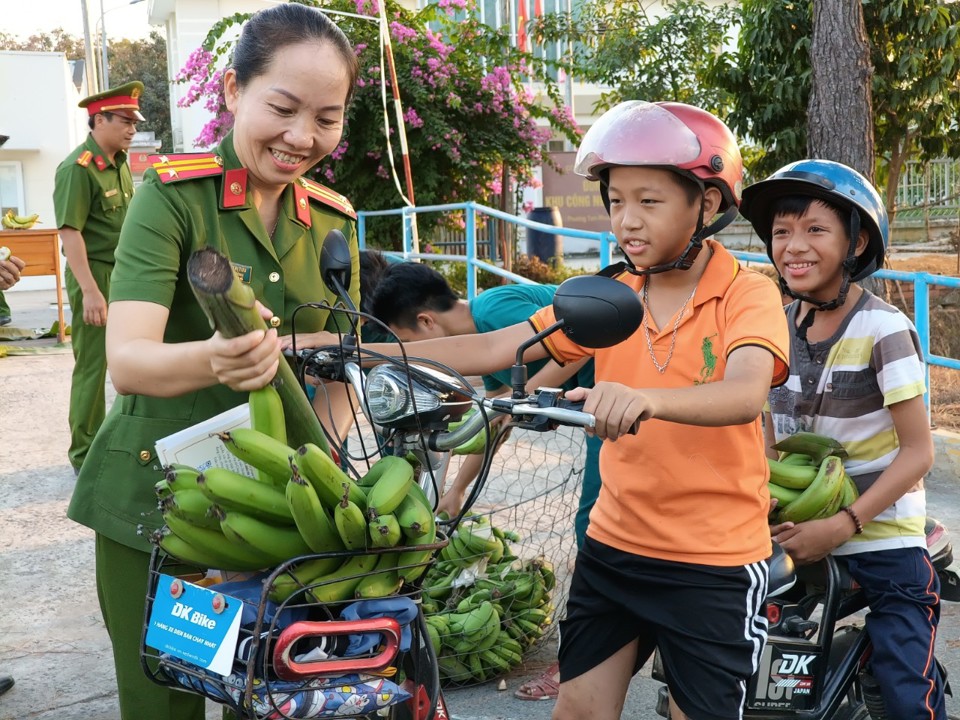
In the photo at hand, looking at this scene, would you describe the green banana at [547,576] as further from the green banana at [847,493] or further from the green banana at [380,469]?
the green banana at [380,469]

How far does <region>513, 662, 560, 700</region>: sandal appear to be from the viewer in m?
3.79

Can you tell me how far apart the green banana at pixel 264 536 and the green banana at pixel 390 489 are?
13 centimetres

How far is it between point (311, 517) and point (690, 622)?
102 centimetres

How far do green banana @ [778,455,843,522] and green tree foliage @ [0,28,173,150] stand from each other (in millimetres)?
43191

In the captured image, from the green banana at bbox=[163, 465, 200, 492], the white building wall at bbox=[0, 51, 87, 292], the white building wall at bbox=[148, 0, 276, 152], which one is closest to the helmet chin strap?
the green banana at bbox=[163, 465, 200, 492]

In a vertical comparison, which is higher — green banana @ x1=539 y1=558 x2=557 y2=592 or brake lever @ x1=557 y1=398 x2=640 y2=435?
brake lever @ x1=557 y1=398 x2=640 y2=435

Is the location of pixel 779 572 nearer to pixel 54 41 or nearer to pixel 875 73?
pixel 875 73

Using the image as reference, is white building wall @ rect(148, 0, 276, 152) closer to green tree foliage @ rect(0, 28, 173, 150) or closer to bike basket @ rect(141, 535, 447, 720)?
green tree foliage @ rect(0, 28, 173, 150)

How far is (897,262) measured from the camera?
14531mm

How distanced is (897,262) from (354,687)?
14.2 metres

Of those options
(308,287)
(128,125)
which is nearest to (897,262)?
(128,125)

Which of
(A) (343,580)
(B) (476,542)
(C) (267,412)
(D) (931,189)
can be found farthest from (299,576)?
(D) (931,189)

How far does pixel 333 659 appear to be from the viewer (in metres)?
1.72

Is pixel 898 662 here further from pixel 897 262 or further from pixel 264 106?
pixel 897 262
